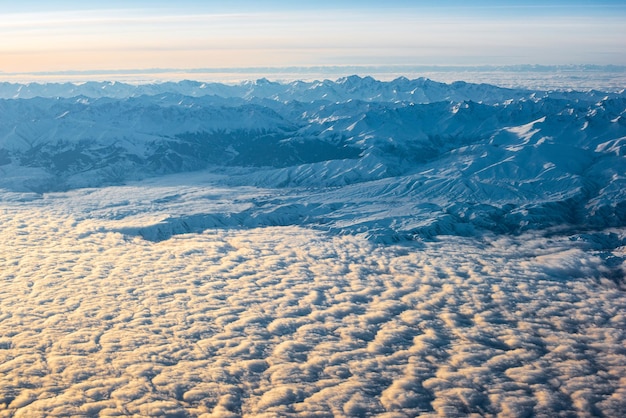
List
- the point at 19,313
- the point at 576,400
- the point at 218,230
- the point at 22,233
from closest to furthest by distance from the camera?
the point at 576,400
the point at 19,313
the point at 22,233
the point at 218,230

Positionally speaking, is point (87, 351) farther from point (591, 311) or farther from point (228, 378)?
point (591, 311)

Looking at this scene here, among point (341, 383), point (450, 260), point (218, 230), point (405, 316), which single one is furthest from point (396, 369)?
point (218, 230)

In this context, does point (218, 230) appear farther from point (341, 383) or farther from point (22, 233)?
point (341, 383)

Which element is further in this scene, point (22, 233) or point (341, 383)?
point (22, 233)

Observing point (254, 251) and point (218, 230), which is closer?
point (254, 251)

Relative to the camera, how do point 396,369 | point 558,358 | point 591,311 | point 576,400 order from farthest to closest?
point 591,311, point 558,358, point 396,369, point 576,400

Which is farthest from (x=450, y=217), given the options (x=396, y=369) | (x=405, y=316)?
(x=396, y=369)

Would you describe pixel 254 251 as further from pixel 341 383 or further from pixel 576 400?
pixel 576 400

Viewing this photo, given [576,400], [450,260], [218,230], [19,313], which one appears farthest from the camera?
[218,230]

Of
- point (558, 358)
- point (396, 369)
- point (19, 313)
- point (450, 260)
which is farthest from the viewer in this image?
point (450, 260)
